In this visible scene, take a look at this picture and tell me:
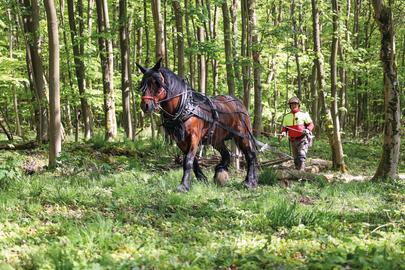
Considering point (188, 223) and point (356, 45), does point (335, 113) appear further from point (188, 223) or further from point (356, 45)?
point (356, 45)

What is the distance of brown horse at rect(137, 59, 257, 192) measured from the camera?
7543 millimetres

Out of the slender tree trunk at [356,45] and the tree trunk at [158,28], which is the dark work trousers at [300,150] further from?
the slender tree trunk at [356,45]

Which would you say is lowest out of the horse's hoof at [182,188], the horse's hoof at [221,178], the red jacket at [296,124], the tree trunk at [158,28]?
the horse's hoof at [221,178]

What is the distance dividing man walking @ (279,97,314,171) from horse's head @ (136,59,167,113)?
4885mm

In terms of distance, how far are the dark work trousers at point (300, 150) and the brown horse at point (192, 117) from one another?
8.41 feet

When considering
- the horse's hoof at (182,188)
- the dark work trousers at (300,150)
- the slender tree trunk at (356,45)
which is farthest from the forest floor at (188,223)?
the slender tree trunk at (356,45)

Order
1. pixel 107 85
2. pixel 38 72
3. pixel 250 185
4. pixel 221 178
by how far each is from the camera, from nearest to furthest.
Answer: pixel 250 185
pixel 221 178
pixel 38 72
pixel 107 85

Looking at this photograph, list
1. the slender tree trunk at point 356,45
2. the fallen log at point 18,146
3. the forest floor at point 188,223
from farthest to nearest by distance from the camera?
the slender tree trunk at point 356,45
the fallen log at point 18,146
the forest floor at point 188,223

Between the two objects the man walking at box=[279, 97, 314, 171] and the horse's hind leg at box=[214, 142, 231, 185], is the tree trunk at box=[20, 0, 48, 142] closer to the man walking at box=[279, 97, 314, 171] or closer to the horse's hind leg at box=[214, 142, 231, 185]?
the horse's hind leg at box=[214, 142, 231, 185]

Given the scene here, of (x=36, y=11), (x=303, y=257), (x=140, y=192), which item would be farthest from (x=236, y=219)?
(x=36, y=11)

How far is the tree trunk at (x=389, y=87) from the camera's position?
31.9ft

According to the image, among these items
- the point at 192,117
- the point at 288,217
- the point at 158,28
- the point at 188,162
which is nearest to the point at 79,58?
the point at 158,28

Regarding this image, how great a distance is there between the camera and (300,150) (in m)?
11.7

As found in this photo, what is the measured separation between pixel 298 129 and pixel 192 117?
4454 mm
